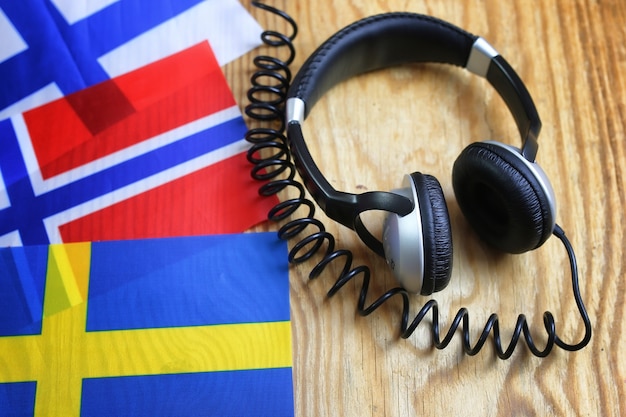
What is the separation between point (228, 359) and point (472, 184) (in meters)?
0.43

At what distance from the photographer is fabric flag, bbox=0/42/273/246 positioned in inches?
39.3

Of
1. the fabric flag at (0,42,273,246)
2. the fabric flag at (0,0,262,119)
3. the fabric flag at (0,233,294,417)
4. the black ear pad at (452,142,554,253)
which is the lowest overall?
the fabric flag at (0,233,294,417)

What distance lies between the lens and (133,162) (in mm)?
1034

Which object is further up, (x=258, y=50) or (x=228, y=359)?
(x=258, y=50)

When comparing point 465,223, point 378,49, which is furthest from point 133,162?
point 465,223

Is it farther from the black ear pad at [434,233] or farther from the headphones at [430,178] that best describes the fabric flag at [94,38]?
the black ear pad at [434,233]

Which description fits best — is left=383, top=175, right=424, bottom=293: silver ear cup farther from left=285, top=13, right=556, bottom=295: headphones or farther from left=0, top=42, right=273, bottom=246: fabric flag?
left=0, top=42, right=273, bottom=246: fabric flag

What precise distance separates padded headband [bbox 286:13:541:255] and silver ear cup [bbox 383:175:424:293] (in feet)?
0.07

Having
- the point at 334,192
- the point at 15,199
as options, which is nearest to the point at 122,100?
the point at 15,199

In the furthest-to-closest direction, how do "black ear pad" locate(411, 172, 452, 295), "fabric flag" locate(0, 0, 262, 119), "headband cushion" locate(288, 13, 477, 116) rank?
1. "fabric flag" locate(0, 0, 262, 119)
2. "headband cushion" locate(288, 13, 477, 116)
3. "black ear pad" locate(411, 172, 452, 295)

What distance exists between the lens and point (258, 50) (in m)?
1.11

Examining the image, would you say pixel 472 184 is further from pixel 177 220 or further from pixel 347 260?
pixel 177 220

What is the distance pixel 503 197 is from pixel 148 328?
530 mm

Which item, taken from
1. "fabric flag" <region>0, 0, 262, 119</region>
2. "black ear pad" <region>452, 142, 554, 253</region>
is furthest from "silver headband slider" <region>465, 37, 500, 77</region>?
"fabric flag" <region>0, 0, 262, 119</region>
